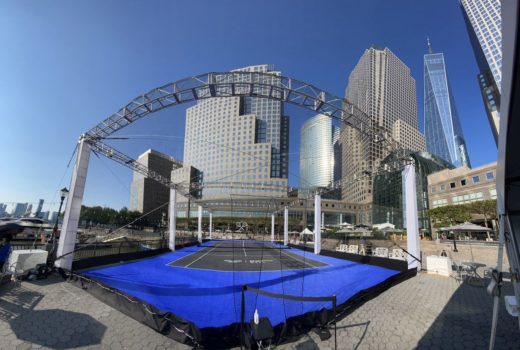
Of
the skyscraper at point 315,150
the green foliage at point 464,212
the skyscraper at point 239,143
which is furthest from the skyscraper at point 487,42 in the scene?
the skyscraper at point 315,150

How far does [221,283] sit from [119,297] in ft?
12.1

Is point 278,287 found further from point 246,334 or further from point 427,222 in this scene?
point 427,222

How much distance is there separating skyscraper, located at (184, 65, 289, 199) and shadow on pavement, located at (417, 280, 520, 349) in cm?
1923

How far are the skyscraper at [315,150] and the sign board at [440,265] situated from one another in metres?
11.4

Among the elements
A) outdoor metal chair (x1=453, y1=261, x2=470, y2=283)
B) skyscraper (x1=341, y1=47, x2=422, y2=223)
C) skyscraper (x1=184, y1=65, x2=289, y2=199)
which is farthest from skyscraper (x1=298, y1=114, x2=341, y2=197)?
skyscraper (x1=341, y1=47, x2=422, y2=223)

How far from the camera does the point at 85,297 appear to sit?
6602 mm

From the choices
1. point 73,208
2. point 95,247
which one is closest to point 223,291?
point 73,208

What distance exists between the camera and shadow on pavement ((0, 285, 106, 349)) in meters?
4.23

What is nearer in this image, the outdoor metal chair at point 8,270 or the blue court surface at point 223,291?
A: the blue court surface at point 223,291

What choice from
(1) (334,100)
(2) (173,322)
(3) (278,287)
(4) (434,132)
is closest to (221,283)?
(3) (278,287)

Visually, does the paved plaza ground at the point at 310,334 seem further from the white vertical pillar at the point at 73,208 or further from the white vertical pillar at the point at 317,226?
the white vertical pillar at the point at 317,226

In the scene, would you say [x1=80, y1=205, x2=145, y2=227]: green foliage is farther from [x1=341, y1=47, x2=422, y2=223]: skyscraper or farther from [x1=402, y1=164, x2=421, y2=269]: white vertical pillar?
[x1=341, y1=47, x2=422, y2=223]: skyscraper

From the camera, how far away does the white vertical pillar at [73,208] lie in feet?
30.8

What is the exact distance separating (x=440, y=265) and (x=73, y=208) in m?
16.1
